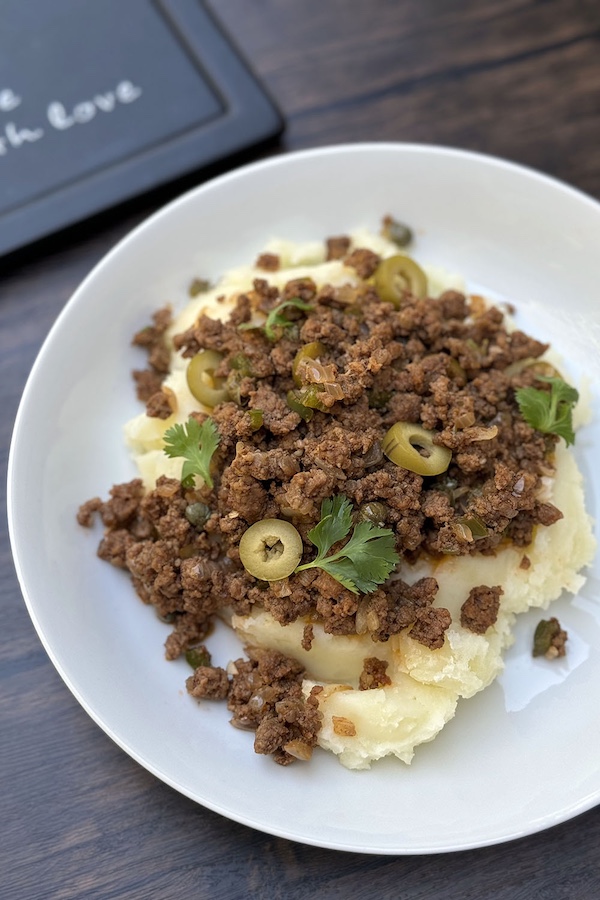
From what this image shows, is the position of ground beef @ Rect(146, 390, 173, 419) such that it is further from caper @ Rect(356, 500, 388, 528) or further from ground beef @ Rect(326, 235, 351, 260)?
ground beef @ Rect(326, 235, 351, 260)

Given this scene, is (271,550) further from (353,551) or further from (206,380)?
(206,380)

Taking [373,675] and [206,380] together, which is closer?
[373,675]

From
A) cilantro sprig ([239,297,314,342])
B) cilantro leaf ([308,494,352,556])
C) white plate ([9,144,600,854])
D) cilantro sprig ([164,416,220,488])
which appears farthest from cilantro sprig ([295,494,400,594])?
cilantro sprig ([239,297,314,342])

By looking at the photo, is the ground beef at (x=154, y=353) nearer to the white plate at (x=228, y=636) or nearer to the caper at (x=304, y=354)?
the white plate at (x=228, y=636)

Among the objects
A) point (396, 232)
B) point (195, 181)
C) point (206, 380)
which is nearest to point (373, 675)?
point (206, 380)

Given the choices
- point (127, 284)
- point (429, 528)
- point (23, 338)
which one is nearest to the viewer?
point (429, 528)

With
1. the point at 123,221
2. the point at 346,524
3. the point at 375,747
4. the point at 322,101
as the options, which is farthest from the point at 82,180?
the point at 375,747

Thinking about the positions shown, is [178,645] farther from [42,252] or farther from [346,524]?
[42,252]
